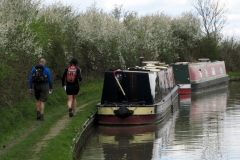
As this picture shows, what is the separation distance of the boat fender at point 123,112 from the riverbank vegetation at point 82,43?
2.37 metres

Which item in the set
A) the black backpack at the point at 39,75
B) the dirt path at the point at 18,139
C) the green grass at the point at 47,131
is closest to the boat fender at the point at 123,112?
the green grass at the point at 47,131

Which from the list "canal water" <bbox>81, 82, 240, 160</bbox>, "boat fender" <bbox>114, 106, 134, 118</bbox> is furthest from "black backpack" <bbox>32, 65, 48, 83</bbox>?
"boat fender" <bbox>114, 106, 134, 118</bbox>

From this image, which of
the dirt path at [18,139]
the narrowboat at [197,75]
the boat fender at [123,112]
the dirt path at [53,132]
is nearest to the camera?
the dirt path at [18,139]

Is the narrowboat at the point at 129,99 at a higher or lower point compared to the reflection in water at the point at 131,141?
higher

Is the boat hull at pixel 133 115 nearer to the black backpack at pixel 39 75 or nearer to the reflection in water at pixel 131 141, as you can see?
the reflection in water at pixel 131 141

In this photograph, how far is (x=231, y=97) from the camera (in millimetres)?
29641

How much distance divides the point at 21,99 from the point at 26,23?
288cm

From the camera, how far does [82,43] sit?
29766 mm

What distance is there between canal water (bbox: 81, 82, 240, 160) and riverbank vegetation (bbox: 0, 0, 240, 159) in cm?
205

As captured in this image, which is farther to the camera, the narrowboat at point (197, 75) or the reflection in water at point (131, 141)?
the narrowboat at point (197, 75)

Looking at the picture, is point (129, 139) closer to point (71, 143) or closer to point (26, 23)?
point (71, 143)

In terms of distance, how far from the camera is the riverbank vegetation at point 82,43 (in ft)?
50.1

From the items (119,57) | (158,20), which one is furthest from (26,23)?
(158,20)

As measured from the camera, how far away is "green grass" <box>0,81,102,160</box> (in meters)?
10.5
